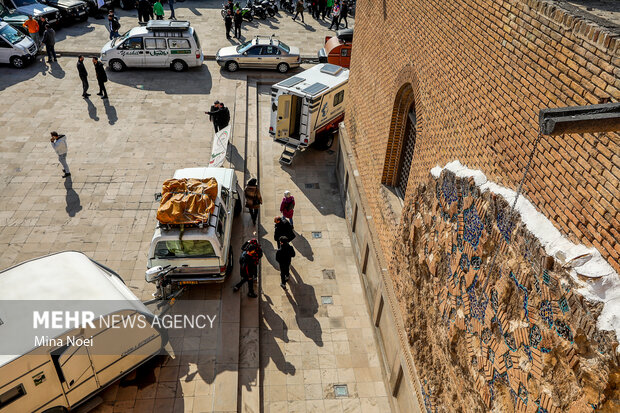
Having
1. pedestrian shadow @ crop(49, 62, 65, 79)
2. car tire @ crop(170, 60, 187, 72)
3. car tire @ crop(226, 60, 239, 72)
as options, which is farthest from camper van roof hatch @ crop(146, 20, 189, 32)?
pedestrian shadow @ crop(49, 62, 65, 79)

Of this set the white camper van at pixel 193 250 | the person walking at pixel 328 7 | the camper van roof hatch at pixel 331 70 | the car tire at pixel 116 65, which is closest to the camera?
the white camper van at pixel 193 250

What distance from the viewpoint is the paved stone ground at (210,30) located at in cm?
2212

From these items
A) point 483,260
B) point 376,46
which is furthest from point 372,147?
point 483,260

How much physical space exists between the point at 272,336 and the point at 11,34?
17511mm

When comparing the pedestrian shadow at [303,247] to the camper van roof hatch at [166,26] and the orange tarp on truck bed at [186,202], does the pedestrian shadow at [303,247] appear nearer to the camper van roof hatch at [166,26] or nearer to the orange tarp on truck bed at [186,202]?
the orange tarp on truck bed at [186,202]

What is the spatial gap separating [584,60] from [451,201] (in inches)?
90.2

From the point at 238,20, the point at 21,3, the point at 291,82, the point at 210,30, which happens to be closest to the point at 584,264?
the point at 291,82

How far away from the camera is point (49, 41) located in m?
18.9

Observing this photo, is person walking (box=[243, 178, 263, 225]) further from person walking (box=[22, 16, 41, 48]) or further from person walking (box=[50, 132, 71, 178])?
person walking (box=[22, 16, 41, 48])

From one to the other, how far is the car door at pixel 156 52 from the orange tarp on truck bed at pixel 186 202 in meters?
11.5

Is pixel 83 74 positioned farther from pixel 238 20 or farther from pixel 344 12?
pixel 344 12

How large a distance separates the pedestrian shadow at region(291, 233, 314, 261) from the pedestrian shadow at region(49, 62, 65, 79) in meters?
13.0

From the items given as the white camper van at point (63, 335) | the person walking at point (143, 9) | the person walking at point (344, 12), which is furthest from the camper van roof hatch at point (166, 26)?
the white camper van at point (63, 335)

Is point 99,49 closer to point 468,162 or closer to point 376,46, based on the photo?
point 376,46
